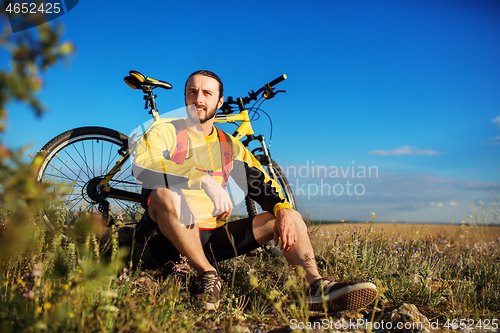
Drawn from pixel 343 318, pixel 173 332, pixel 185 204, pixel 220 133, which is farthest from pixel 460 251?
pixel 173 332

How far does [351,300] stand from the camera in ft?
7.60

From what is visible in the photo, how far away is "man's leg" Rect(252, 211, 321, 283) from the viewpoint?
8.63ft

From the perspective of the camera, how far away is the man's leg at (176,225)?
257cm

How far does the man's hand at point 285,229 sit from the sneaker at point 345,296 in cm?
44

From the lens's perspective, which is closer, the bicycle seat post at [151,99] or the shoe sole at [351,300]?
the shoe sole at [351,300]

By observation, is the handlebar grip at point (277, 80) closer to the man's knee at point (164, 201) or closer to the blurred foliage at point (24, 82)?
the man's knee at point (164, 201)

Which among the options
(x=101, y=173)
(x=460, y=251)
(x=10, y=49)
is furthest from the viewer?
(x=460, y=251)

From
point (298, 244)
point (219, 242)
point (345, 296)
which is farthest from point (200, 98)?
point (345, 296)

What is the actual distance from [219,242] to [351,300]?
1.21m

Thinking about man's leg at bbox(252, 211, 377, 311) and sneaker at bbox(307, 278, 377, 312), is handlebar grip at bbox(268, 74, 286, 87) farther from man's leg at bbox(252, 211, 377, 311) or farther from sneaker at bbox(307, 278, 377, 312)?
sneaker at bbox(307, 278, 377, 312)

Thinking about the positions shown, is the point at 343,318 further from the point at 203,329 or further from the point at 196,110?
the point at 196,110

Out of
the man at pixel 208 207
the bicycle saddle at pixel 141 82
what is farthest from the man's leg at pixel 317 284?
the bicycle saddle at pixel 141 82

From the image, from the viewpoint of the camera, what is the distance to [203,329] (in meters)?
2.02

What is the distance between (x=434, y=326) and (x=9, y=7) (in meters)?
3.04
